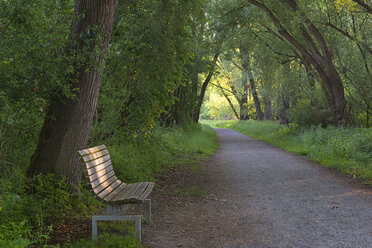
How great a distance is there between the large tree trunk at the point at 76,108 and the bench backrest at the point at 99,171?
46 centimetres

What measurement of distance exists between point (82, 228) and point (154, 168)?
16.4 feet

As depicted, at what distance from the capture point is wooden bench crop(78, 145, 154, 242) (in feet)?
15.4

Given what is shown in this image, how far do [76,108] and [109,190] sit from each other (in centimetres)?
142

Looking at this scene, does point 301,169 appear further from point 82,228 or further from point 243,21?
point 243,21

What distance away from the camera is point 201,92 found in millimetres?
27531

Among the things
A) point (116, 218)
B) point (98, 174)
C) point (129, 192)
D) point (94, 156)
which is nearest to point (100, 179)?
point (98, 174)

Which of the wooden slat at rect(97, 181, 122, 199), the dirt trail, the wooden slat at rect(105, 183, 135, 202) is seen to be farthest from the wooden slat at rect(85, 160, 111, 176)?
the dirt trail

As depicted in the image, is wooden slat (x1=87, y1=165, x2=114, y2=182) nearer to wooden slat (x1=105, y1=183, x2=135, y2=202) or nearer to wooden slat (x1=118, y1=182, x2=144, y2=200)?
wooden slat (x1=105, y1=183, x2=135, y2=202)

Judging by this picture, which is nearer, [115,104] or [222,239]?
[222,239]

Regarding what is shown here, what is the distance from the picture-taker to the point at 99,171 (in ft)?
17.6

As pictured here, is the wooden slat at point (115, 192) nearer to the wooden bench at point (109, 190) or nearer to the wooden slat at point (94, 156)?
the wooden bench at point (109, 190)

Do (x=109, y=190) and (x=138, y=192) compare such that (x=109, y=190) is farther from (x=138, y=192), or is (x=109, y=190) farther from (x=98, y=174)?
(x=138, y=192)

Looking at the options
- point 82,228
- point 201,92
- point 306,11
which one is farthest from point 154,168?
point 201,92

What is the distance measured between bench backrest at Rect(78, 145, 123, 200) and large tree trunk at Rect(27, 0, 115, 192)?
1.50 feet
